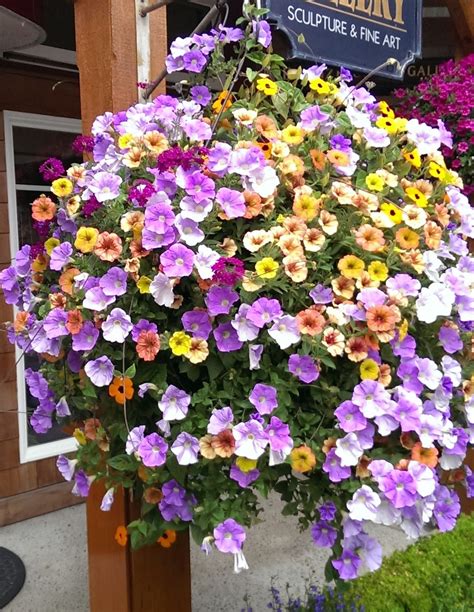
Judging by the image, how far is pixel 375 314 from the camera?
1.16 m

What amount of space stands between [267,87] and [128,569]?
131 cm

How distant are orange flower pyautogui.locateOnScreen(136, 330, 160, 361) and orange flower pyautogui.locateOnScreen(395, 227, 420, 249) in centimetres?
53

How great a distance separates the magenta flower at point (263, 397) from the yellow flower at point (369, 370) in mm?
169

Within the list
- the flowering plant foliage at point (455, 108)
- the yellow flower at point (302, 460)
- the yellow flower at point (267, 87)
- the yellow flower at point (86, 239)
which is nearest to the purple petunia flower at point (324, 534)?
the yellow flower at point (302, 460)

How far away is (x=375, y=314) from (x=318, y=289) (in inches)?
4.7

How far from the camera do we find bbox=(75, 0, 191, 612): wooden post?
1.63m

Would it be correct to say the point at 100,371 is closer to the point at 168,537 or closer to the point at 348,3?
the point at 168,537

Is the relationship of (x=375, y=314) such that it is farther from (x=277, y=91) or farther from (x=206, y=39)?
(x=206, y=39)

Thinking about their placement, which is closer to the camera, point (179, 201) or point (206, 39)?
point (179, 201)

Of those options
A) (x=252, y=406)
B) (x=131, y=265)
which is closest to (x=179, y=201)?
(x=131, y=265)

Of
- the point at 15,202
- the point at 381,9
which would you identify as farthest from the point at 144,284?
the point at 15,202

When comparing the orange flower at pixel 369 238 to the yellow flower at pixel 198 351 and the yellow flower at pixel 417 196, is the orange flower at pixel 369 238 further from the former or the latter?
the yellow flower at pixel 198 351

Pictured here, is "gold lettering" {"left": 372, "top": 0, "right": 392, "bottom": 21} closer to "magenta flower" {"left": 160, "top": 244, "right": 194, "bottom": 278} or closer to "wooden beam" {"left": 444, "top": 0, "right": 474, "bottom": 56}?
"wooden beam" {"left": 444, "top": 0, "right": 474, "bottom": 56}

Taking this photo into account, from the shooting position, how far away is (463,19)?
2.82 meters
